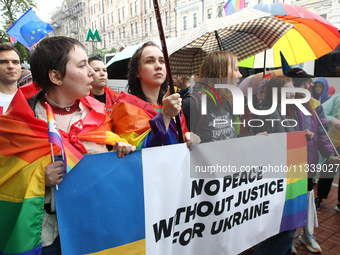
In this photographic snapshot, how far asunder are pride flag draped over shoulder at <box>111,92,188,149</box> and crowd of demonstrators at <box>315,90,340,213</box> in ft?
9.07

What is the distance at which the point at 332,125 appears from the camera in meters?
3.84

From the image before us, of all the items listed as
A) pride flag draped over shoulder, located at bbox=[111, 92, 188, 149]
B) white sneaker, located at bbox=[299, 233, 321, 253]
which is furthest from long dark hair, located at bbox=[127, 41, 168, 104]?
white sneaker, located at bbox=[299, 233, 321, 253]

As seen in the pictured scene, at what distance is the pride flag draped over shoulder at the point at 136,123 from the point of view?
Result: 1.77 m

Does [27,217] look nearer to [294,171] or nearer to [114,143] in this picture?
[114,143]

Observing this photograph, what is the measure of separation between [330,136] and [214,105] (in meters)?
2.57

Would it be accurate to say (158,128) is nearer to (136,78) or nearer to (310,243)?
(136,78)

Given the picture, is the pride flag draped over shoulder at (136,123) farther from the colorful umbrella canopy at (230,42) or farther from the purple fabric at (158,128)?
the colorful umbrella canopy at (230,42)

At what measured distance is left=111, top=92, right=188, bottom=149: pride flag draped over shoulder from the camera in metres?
1.77

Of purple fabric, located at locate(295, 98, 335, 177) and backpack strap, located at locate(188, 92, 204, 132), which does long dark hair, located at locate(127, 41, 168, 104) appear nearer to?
backpack strap, located at locate(188, 92, 204, 132)

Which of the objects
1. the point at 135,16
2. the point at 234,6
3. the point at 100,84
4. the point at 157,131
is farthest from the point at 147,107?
the point at 135,16

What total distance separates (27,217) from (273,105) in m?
2.17

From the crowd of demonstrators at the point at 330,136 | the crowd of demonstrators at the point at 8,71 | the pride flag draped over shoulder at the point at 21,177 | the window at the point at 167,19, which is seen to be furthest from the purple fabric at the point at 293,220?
the window at the point at 167,19

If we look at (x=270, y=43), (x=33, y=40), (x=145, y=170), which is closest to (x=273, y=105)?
(x=270, y=43)

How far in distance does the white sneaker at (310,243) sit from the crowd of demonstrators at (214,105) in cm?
152
